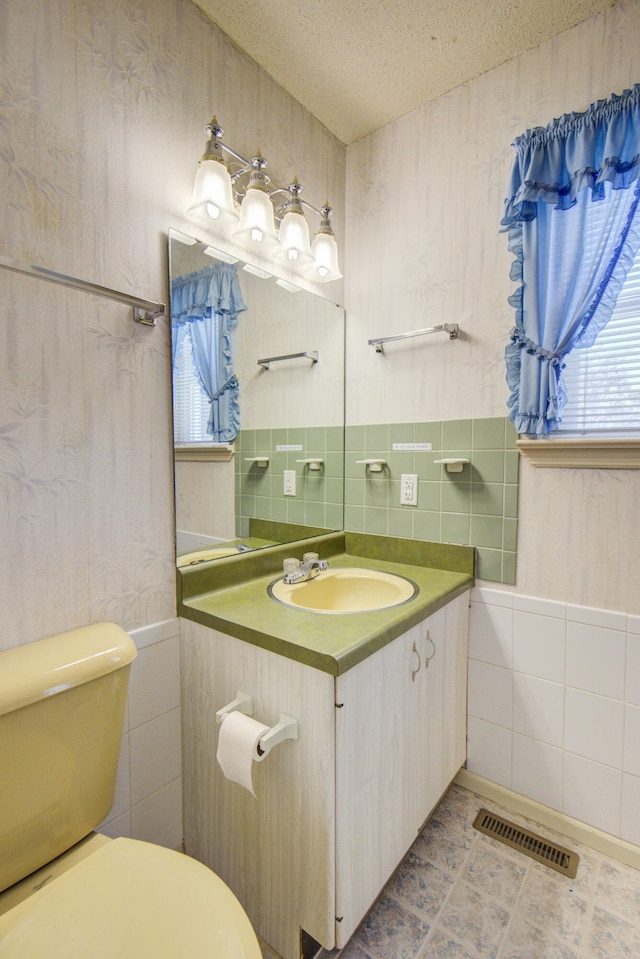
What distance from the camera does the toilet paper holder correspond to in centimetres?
97

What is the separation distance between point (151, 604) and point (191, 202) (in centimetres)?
113

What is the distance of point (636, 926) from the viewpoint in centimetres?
117

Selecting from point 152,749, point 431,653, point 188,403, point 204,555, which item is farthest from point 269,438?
point 152,749

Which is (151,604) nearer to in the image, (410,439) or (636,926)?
(410,439)

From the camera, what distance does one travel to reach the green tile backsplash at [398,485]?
154 centimetres

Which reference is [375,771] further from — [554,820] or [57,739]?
[554,820]

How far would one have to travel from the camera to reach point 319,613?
47.0 inches

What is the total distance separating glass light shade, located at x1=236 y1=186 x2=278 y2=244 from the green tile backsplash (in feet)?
2.08

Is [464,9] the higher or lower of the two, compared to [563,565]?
higher

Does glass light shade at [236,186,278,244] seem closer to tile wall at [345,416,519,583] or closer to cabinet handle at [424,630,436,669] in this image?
tile wall at [345,416,519,583]

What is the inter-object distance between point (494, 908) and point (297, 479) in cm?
142

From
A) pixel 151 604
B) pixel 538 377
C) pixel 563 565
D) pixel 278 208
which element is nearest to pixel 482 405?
pixel 538 377

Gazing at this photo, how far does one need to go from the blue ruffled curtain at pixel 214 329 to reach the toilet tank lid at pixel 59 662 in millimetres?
662

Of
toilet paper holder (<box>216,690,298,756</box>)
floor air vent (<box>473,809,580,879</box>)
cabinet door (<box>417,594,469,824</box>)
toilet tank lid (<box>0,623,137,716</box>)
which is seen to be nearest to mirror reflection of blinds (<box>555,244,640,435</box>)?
cabinet door (<box>417,594,469,824</box>)
